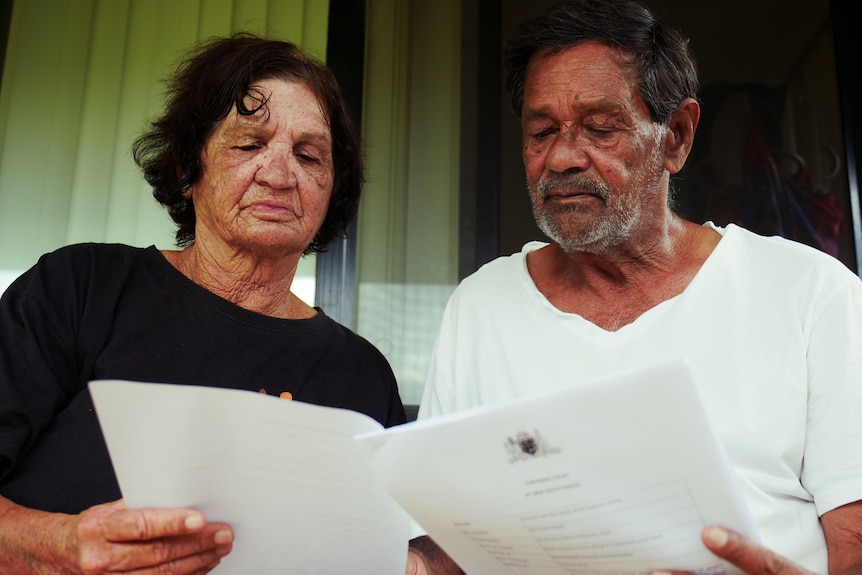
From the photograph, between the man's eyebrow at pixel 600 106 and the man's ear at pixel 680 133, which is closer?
the man's eyebrow at pixel 600 106

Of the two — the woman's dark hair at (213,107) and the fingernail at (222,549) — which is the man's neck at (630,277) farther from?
the fingernail at (222,549)

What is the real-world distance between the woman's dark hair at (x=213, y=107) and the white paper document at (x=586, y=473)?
1.03 m

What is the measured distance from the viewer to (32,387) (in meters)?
1.34

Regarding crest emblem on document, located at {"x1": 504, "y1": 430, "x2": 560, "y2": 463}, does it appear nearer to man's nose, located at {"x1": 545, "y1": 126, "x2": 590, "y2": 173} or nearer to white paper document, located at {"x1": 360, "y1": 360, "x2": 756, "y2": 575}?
white paper document, located at {"x1": 360, "y1": 360, "x2": 756, "y2": 575}

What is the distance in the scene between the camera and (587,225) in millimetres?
1668

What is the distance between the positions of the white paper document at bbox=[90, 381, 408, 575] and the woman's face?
70 centimetres

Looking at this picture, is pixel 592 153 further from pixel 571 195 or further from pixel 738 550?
pixel 738 550

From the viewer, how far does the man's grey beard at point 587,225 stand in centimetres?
167

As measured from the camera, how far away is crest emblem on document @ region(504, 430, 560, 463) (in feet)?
2.83

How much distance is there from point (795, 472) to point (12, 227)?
9.39ft

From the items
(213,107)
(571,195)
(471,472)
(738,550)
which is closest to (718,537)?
(738,550)

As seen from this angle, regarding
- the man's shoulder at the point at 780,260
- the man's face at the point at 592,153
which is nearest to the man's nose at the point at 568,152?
the man's face at the point at 592,153

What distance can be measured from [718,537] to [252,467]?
0.58 m

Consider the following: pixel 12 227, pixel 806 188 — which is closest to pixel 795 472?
pixel 806 188
